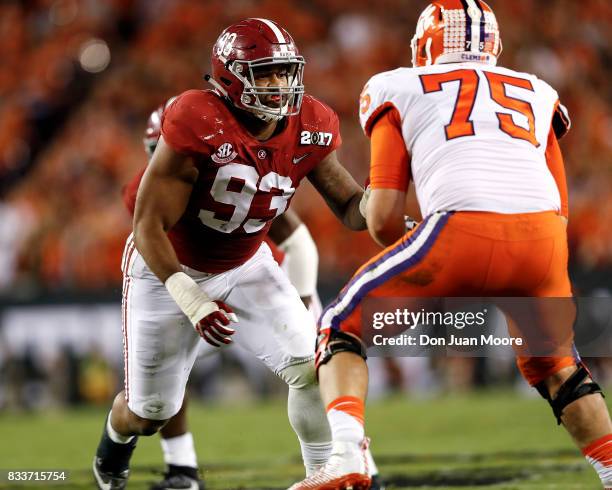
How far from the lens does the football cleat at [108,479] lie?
427cm

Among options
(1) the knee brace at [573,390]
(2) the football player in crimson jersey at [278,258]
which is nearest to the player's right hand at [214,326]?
(1) the knee brace at [573,390]

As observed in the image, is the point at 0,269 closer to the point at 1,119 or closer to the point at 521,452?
the point at 1,119

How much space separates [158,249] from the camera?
347cm

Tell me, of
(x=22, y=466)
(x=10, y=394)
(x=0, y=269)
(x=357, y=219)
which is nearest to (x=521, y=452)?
(x=357, y=219)

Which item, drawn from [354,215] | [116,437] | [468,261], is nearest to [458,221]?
[468,261]

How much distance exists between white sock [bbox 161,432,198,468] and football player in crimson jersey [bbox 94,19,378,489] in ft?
1.35

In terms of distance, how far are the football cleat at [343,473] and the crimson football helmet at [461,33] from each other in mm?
1259

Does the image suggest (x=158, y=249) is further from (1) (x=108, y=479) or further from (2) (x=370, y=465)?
(1) (x=108, y=479)

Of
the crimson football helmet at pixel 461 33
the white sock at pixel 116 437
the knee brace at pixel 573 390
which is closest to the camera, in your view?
the knee brace at pixel 573 390

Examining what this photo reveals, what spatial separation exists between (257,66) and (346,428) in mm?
1363

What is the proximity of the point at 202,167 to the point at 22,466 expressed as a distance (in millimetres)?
2833

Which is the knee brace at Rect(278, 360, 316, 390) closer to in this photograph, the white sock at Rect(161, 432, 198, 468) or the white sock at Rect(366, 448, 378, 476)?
the white sock at Rect(366, 448, 378, 476)

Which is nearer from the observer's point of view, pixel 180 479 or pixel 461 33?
pixel 461 33

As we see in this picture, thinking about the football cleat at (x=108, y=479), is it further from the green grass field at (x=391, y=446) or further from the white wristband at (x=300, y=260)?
the white wristband at (x=300, y=260)
